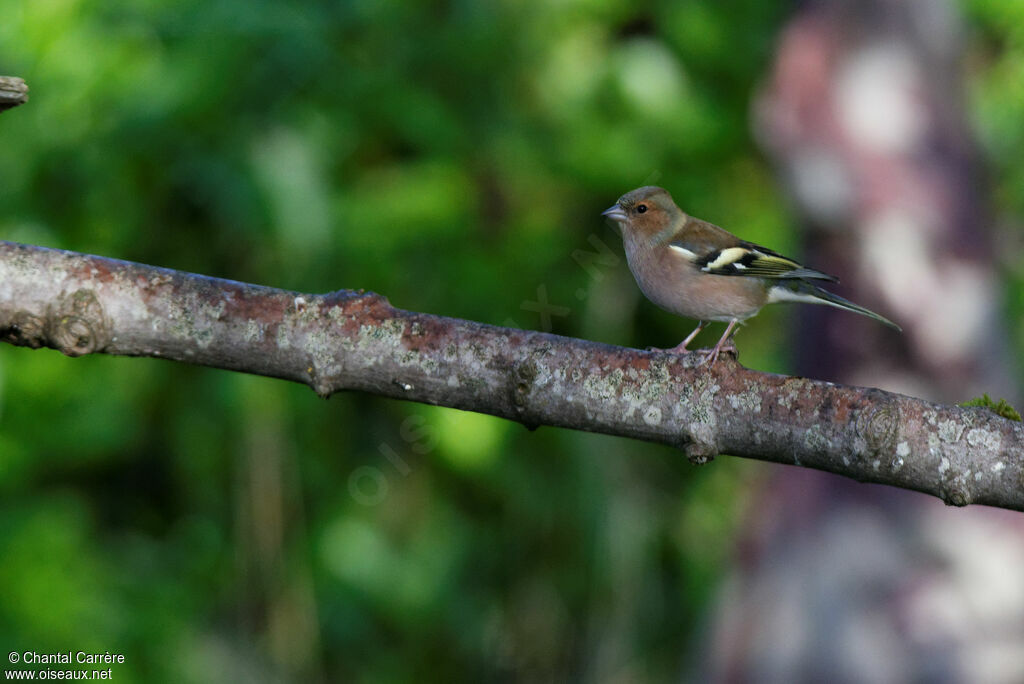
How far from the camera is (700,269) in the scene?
11.9ft

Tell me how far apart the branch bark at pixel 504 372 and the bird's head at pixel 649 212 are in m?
1.30

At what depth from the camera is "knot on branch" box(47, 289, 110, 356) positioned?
8.54 ft

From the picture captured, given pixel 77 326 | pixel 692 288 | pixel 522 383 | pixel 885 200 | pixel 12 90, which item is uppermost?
pixel 885 200

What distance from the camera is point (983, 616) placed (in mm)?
6492

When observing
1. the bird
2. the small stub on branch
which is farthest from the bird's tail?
the small stub on branch

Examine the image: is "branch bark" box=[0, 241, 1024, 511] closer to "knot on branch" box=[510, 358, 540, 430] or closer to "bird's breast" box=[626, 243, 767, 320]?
"knot on branch" box=[510, 358, 540, 430]

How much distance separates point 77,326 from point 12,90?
57 centimetres

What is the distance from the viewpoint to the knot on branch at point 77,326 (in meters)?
2.60

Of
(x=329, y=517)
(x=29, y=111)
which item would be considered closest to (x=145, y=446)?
(x=329, y=517)

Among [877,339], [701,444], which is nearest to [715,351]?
[701,444]

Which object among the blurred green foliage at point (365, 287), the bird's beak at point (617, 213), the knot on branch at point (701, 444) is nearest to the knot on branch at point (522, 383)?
the knot on branch at point (701, 444)

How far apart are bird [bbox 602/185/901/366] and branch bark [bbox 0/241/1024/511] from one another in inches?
35.1

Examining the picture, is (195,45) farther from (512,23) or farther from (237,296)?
(237,296)

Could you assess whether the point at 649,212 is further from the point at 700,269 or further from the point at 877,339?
the point at 877,339
